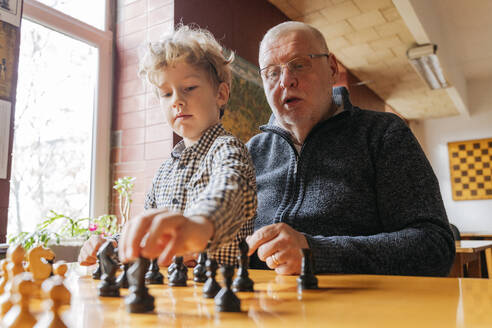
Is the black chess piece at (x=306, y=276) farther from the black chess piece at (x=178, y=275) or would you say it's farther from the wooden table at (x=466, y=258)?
the wooden table at (x=466, y=258)

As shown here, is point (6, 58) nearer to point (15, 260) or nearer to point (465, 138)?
point (15, 260)

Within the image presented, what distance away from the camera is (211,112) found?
114 centimetres

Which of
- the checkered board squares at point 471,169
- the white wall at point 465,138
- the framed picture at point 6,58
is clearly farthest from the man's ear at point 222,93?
the checkered board squares at point 471,169

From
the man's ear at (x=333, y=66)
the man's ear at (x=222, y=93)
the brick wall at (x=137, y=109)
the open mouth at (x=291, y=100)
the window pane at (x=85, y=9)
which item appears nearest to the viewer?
the man's ear at (x=222, y=93)

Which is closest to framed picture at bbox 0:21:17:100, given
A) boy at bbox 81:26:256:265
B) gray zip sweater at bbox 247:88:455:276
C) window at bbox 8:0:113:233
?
window at bbox 8:0:113:233

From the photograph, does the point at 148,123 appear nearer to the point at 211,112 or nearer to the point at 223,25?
the point at 223,25

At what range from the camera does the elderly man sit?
1092 mm

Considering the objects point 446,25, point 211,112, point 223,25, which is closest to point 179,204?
point 211,112

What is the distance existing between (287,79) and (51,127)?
1.73 m

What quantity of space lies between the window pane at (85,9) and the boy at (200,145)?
180 cm

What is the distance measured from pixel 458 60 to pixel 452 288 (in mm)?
6631

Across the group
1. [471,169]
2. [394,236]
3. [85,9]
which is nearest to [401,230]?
Result: [394,236]

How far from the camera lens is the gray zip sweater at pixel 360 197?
3.69ft

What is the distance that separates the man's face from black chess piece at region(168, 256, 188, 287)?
3.02 ft
